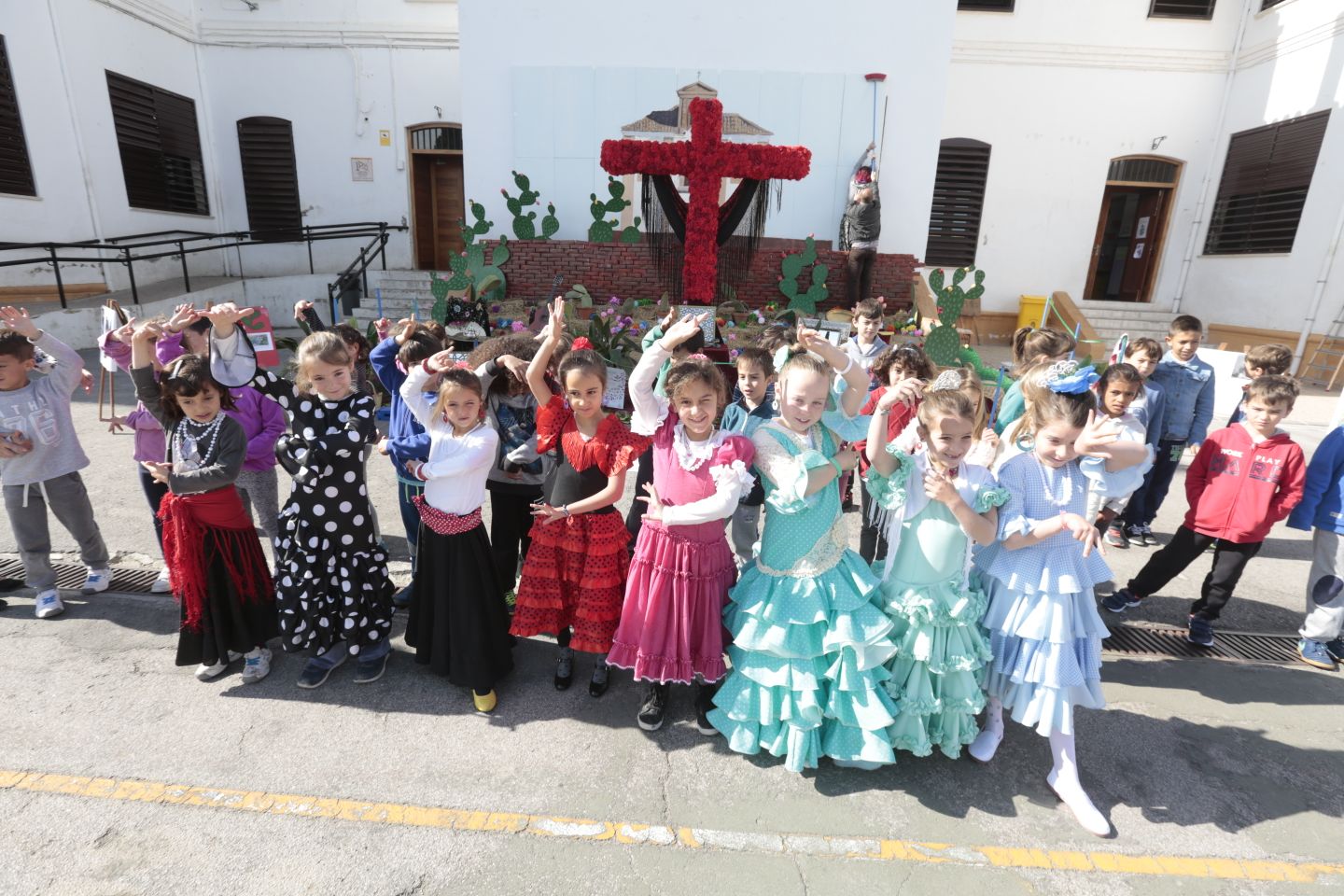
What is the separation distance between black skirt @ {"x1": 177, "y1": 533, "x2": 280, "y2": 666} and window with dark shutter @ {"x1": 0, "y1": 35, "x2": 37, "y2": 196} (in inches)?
440

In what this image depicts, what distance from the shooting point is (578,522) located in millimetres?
2988

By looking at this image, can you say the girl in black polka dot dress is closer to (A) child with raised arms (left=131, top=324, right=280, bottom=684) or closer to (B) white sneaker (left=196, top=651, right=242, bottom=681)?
(A) child with raised arms (left=131, top=324, right=280, bottom=684)

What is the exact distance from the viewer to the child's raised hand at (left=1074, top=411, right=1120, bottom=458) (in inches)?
91.9

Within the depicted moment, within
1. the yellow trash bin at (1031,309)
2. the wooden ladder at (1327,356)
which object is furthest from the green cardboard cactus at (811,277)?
the wooden ladder at (1327,356)

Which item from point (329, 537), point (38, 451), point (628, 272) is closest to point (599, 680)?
point (329, 537)

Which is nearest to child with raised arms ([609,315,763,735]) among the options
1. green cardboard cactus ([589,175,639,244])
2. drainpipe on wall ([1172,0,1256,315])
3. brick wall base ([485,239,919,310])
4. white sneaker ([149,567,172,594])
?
white sneaker ([149,567,172,594])

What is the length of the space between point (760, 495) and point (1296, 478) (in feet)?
9.00

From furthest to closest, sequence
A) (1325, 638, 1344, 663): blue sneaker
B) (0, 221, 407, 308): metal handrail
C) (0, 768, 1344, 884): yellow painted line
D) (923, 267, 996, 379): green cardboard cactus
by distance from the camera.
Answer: (0, 221, 407, 308): metal handrail
(923, 267, 996, 379): green cardboard cactus
(1325, 638, 1344, 663): blue sneaker
(0, 768, 1344, 884): yellow painted line

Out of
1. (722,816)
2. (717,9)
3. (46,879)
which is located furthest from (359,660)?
(717,9)

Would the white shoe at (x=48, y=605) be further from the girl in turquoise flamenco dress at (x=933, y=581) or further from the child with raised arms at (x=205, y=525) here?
the girl in turquoise flamenco dress at (x=933, y=581)

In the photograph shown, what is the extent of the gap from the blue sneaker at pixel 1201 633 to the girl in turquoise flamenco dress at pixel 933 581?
74.0 inches

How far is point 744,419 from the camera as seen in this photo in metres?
2.77

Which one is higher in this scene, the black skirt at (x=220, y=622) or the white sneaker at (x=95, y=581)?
the black skirt at (x=220, y=622)

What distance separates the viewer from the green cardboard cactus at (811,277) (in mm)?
10086
